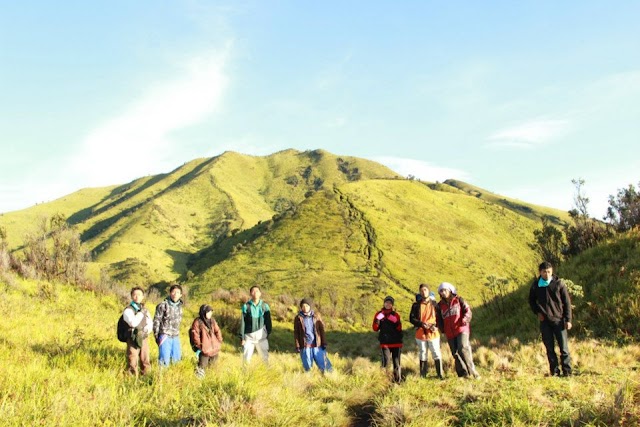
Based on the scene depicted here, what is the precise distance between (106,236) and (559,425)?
11764 cm

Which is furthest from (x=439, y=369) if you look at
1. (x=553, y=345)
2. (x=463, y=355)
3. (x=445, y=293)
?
(x=553, y=345)

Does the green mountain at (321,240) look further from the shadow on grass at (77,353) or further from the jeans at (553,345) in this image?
the jeans at (553,345)

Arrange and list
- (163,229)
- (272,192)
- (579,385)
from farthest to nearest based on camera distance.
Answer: (272,192) → (163,229) → (579,385)

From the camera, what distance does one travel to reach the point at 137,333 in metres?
7.14

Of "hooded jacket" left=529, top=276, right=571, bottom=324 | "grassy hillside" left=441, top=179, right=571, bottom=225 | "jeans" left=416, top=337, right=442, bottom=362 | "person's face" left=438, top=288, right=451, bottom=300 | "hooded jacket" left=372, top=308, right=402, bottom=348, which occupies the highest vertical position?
"grassy hillside" left=441, top=179, right=571, bottom=225

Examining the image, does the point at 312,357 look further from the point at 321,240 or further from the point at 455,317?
the point at 321,240

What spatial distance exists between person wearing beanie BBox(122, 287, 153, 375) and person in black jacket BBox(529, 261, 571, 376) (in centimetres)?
697

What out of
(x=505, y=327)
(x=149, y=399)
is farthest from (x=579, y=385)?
(x=505, y=327)

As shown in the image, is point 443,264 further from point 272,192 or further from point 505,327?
point 272,192

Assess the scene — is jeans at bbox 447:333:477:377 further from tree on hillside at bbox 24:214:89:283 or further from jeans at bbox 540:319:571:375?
tree on hillside at bbox 24:214:89:283

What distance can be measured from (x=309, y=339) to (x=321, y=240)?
5294 centimetres

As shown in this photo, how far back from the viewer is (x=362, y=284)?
1977 inches

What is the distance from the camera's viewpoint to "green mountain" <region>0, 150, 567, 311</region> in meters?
53.0

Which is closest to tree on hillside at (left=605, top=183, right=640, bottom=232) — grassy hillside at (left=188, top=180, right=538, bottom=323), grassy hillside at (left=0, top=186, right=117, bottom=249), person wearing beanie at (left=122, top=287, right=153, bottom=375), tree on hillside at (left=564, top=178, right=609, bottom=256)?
tree on hillside at (left=564, top=178, right=609, bottom=256)
